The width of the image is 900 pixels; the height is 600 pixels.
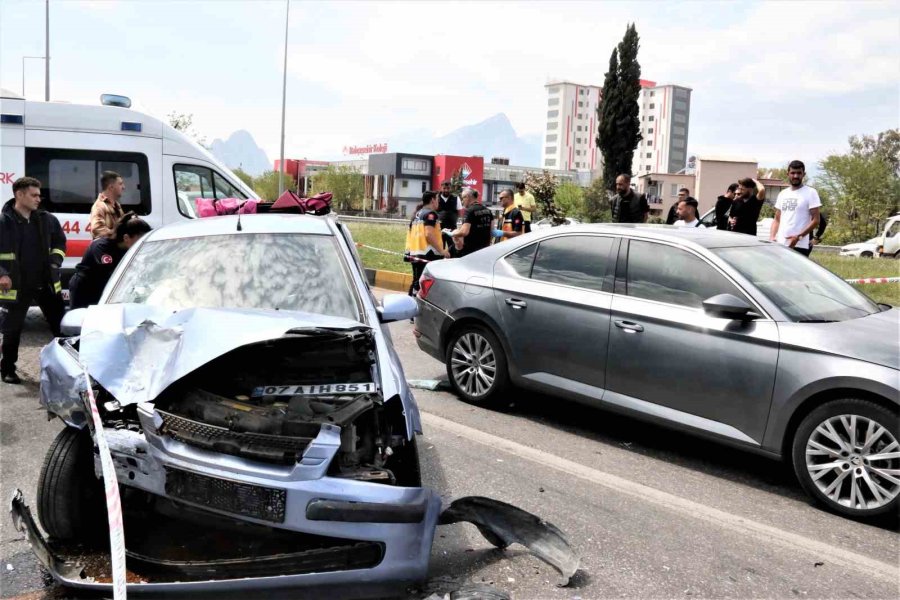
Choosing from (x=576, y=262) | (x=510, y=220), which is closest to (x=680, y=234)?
(x=576, y=262)

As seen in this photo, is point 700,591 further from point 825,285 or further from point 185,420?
point 825,285

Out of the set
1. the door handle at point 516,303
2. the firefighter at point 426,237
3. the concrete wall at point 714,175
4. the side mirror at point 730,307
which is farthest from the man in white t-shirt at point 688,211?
the concrete wall at point 714,175

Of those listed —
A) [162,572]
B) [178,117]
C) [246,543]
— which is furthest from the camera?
[178,117]

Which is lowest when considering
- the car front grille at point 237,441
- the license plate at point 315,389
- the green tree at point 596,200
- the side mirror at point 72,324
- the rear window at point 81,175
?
the car front grille at point 237,441

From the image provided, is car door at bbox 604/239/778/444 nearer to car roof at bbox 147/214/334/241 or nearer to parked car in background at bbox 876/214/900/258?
car roof at bbox 147/214/334/241

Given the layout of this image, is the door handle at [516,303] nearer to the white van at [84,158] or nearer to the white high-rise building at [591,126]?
the white van at [84,158]

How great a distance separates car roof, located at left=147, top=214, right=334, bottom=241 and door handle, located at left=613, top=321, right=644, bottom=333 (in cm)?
205

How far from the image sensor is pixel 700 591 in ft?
10.4

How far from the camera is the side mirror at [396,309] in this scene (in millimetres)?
4004

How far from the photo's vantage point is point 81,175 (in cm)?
930

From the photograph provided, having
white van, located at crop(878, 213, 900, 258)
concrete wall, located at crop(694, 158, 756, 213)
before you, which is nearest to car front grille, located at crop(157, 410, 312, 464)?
white van, located at crop(878, 213, 900, 258)

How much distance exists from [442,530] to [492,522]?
40cm

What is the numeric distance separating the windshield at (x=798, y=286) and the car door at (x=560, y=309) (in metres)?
0.89

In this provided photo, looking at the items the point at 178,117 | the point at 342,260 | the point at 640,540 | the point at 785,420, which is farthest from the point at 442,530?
the point at 178,117
